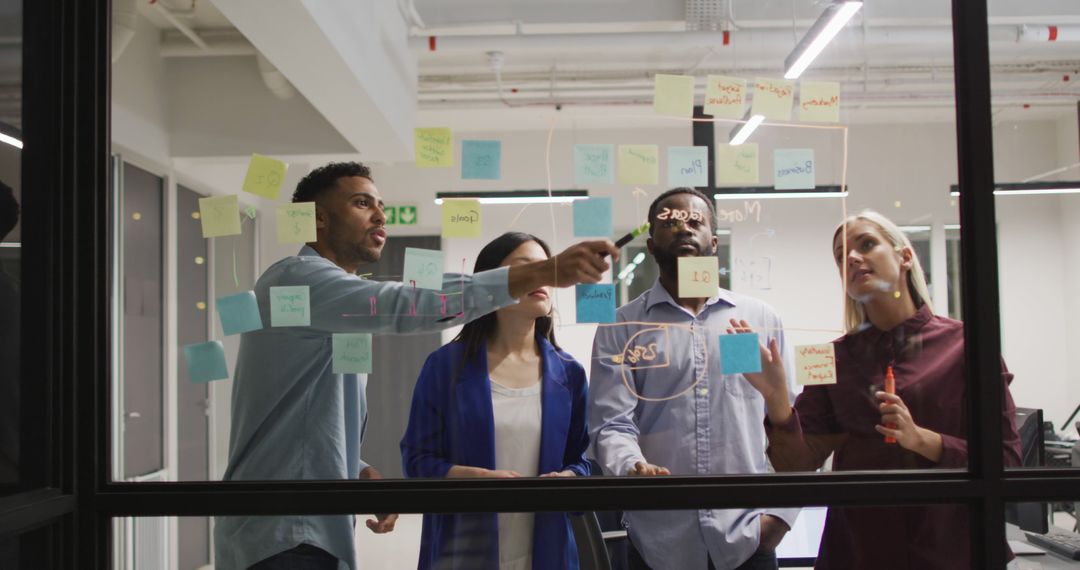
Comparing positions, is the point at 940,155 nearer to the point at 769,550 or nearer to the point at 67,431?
the point at 769,550

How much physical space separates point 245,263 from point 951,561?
5.31 ft

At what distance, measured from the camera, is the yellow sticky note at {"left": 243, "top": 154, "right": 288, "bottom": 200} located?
1.66 metres

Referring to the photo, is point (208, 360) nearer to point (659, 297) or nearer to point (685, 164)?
point (659, 297)

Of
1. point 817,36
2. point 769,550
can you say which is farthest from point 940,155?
point 769,550

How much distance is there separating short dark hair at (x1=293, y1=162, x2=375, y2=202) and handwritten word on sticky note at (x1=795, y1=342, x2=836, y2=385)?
103cm

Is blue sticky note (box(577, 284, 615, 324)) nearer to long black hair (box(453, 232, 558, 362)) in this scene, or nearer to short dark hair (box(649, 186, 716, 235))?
long black hair (box(453, 232, 558, 362))

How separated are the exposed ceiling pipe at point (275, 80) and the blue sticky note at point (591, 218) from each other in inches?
34.4

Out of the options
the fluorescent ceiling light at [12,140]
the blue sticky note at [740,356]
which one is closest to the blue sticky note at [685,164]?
the blue sticky note at [740,356]

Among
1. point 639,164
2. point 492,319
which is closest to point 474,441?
point 492,319

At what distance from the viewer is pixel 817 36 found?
1.72m

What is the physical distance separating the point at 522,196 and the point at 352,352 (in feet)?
1.63

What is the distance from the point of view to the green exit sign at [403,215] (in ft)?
5.34

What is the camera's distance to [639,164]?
165 cm

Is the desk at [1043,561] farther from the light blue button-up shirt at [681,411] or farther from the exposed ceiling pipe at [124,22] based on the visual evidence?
the exposed ceiling pipe at [124,22]
